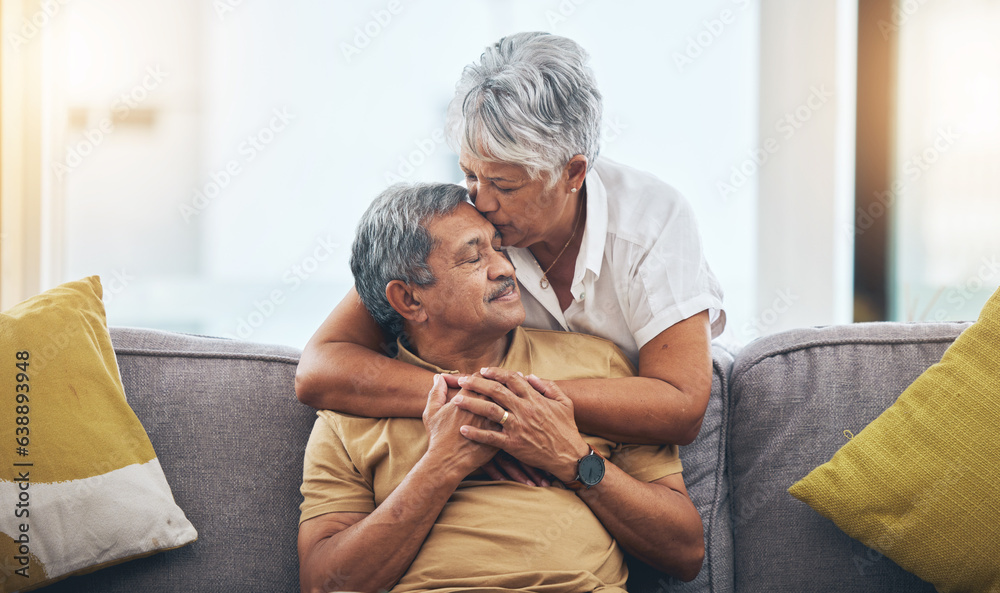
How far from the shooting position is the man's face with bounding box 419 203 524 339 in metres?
1.46

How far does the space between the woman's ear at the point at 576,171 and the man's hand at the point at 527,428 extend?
1.46 feet

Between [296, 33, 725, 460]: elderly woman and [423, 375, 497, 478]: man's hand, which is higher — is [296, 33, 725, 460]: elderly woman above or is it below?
above

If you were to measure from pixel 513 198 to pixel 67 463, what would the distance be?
972 mm

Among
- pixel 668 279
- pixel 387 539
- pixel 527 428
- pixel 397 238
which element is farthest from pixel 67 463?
pixel 668 279

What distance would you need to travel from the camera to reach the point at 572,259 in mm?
1644

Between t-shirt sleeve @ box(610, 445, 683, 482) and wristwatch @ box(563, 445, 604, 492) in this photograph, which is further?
t-shirt sleeve @ box(610, 445, 683, 482)

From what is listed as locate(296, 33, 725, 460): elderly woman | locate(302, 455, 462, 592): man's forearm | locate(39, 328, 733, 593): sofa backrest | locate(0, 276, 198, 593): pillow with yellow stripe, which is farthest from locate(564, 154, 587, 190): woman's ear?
locate(0, 276, 198, 593): pillow with yellow stripe

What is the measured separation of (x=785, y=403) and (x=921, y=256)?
Result: 4.73 ft

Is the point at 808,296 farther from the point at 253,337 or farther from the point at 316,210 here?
the point at 253,337

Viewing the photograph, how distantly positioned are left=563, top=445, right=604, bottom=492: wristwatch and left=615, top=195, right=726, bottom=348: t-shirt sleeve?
11.3 inches

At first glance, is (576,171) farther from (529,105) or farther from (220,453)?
(220,453)

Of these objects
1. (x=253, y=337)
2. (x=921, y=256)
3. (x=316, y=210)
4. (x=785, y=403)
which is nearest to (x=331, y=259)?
(x=316, y=210)

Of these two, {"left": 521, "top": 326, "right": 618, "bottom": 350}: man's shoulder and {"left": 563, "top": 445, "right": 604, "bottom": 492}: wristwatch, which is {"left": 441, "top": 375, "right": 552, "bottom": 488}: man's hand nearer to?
{"left": 563, "top": 445, "right": 604, "bottom": 492}: wristwatch

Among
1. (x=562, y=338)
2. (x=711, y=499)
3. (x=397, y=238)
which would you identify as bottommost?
(x=711, y=499)
